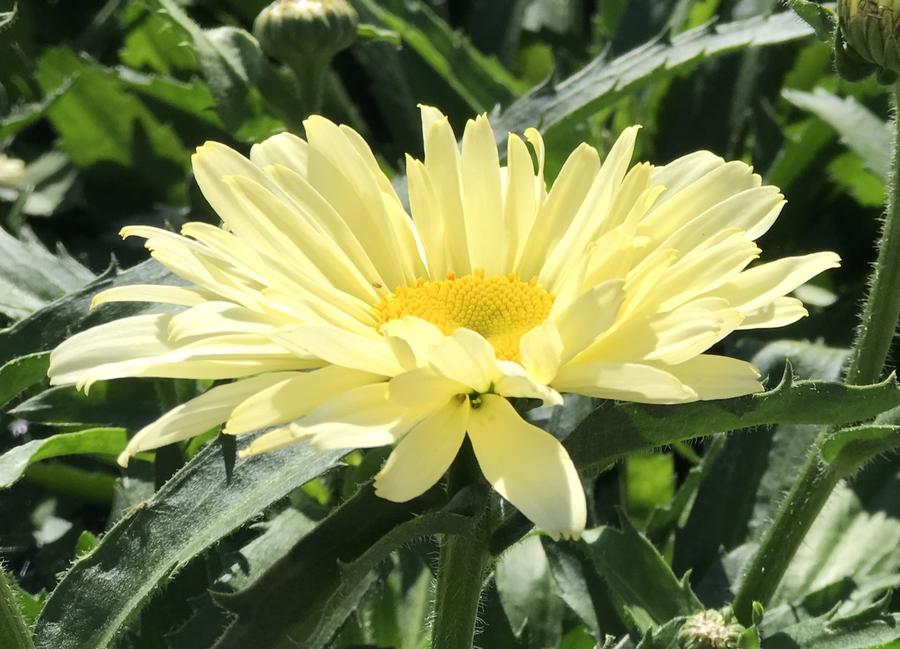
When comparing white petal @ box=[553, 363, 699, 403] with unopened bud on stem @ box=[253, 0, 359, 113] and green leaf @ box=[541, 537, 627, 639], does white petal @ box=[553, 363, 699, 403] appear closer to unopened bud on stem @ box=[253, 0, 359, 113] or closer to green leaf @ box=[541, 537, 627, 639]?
green leaf @ box=[541, 537, 627, 639]

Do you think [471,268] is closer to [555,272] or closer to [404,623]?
[555,272]

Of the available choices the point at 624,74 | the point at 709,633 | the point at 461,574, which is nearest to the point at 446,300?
the point at 461,574

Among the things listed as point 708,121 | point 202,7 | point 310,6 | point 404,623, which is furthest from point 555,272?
point 202,7

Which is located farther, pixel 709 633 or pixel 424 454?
pixel 709 633

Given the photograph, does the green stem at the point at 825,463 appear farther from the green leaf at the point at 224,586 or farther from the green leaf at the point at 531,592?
the green leaf at the point at 224,586

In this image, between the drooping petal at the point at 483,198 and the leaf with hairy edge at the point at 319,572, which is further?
the drooping petal at the point at 483,198

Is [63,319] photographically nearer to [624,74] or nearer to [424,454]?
[424,454]

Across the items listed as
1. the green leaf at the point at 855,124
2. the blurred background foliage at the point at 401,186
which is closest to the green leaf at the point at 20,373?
the blurred background foliage at the point at 401,186
